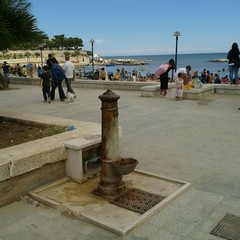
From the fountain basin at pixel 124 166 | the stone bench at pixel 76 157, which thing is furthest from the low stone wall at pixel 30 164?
the fountain basin at pixel 124 166

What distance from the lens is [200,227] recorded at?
134 inches

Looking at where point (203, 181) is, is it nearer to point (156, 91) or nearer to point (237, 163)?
point (237, 163)

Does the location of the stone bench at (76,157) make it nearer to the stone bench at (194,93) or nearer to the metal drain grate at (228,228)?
the metal drain grate at (228,228)

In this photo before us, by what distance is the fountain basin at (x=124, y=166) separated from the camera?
3904mm

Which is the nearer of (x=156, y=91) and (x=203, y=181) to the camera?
(x=203, y=181)

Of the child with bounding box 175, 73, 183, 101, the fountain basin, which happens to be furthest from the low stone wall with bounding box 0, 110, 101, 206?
the child with bounding box 175, 73, 183, 101

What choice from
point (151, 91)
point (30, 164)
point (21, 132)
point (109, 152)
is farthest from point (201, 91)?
point (30, 164)

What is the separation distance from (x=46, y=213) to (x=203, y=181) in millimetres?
2108

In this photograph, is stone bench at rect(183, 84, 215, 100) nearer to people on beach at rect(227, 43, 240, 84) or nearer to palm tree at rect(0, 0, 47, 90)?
people on beach at rect(227, 43, 240, 84)

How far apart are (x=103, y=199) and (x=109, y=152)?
0.55 meters

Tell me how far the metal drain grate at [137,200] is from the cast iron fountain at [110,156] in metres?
0.11

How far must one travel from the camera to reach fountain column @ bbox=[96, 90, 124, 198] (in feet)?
13.1

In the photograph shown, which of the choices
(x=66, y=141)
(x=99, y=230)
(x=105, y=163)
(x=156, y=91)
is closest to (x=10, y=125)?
(x=66, y=141)

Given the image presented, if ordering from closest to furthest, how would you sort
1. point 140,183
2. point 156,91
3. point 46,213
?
point 46,213 < point 140,183 < point 156,91
